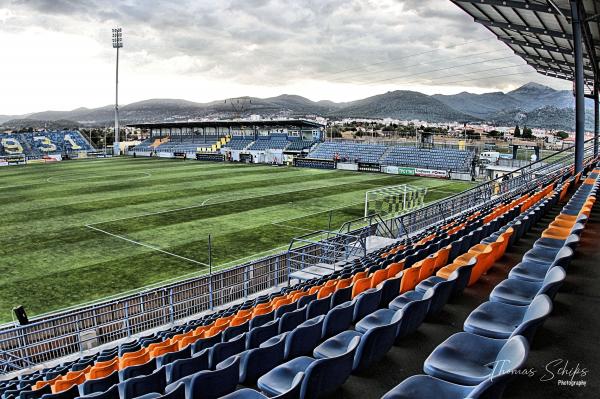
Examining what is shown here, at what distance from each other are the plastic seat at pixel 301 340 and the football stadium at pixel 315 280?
0.8 inches

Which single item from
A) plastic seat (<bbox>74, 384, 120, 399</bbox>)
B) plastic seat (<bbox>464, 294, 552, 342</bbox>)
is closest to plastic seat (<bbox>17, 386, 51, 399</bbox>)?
plastic seat (<bbox>74, 384, 120, 399</bbox>)

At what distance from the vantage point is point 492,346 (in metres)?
3.62

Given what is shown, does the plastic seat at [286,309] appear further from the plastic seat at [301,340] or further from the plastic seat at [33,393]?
the plastic seat at [33,393]

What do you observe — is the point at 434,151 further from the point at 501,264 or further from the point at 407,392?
the point at 407,392

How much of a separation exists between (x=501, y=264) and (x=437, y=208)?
14368 mm

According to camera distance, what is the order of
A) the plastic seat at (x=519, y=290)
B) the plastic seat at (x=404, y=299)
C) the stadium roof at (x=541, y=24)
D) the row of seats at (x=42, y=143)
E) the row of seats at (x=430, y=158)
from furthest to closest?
1. the row of seats at (x=42, y=143)
2. the row of seats at (x=430, y=158)
3. the stadium roof at (x=541, y=24)
4. the plastic seat at (x=404, y=299)
5. the plastic seat at (x=519, y=290)

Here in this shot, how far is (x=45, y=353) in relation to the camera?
10.4m

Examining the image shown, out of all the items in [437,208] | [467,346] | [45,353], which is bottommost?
[45,353]

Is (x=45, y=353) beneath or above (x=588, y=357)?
beneath

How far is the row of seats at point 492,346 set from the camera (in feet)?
8.91

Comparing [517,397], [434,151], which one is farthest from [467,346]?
[434,151]

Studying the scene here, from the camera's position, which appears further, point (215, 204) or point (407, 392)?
point (215, 204)

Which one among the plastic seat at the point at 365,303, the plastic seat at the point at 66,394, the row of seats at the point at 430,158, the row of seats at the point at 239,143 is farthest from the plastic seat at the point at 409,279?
the row of seats at the point at 239,143

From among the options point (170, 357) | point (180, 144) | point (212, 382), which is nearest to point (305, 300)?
point (170, 357)
